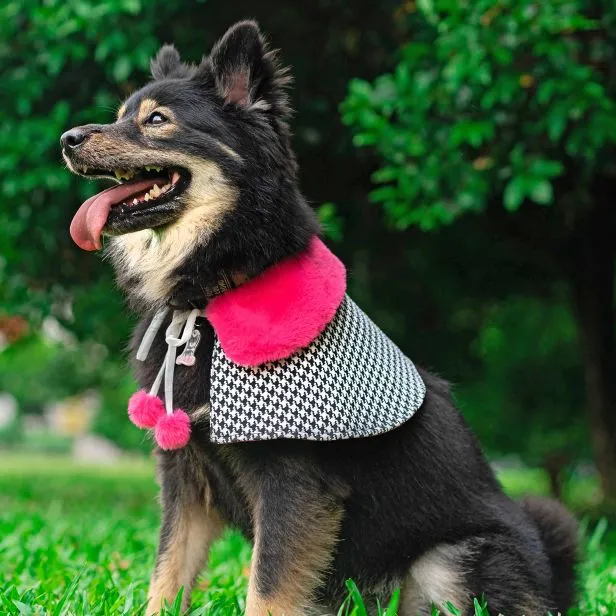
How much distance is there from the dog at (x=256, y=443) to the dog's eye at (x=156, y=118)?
0.01 m

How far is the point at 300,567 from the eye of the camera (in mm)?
2824

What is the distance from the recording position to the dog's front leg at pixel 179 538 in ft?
10.4

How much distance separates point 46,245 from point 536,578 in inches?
204

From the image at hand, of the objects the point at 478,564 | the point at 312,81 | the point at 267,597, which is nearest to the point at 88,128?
the point at 267,597

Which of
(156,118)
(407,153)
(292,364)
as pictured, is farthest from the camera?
(407,153)

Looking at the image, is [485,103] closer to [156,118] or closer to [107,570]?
[156,118]

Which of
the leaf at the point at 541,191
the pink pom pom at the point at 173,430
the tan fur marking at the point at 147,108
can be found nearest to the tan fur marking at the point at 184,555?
the pink pom pom at the point at 173,430

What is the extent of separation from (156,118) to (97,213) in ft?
1.46

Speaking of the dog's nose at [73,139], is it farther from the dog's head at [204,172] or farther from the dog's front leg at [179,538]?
the dog's front leg at [179,538]

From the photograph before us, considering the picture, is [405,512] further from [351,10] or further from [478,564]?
[351,10]

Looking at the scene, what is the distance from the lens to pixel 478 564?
3.07 meters

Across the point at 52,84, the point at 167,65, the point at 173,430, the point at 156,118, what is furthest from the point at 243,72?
the point at 52,84

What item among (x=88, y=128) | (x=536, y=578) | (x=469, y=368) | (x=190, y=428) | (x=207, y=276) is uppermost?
(x=88, y=128)

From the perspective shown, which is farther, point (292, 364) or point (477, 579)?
point (477, 579)
